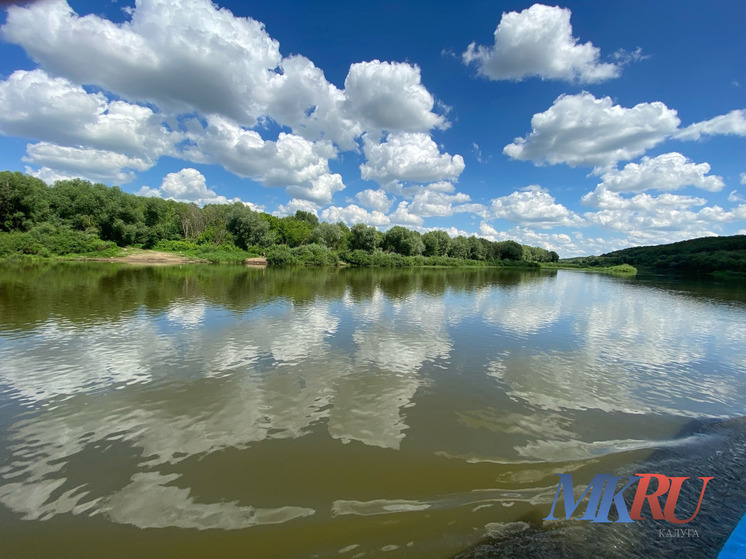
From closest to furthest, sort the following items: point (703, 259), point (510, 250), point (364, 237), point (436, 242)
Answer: point (364, 237) < point (703, 259) < point (436, 242) < point (510, 250)

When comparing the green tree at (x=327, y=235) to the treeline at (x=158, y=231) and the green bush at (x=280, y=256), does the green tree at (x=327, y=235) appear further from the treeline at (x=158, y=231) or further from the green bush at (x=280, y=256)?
the green bush at (x=280, y=256)

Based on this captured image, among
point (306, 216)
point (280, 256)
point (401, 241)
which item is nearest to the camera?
point (280, 256)

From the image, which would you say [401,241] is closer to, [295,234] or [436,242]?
[436,242]

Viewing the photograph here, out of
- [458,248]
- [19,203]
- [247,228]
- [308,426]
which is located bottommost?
[308,426]

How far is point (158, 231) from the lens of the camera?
86.8 m

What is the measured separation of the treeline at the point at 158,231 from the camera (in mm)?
65562

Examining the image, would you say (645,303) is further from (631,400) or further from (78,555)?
(78,555)

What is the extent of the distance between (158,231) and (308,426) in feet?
323

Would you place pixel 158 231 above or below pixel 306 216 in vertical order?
below

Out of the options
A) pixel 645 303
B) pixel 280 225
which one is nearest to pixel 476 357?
pixel 645 303

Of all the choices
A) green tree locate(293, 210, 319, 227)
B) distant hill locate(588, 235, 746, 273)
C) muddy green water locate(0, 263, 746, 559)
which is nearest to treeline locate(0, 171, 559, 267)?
green tree locate(293, 210, 319, 227)

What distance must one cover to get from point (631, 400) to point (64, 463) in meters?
14.3

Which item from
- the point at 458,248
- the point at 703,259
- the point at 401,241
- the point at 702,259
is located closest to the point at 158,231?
the point at 401,241

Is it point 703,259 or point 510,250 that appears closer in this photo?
point 703,259
